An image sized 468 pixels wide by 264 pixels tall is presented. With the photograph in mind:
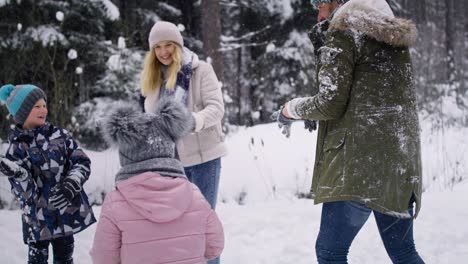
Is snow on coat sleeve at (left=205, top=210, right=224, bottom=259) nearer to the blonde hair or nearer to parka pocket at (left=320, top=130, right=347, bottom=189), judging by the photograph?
parka pocket at (left=320, top=130, right=347, bottom=189)

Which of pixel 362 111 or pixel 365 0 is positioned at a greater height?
pixel 365 0

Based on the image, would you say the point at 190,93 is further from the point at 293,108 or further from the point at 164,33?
the point at 293,108

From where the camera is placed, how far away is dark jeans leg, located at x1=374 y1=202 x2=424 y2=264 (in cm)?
220

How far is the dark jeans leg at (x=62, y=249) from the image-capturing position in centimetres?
290

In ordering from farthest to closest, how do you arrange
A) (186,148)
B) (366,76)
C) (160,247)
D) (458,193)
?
1. (458,193)
2. (186,148)
3. (366,76)
4. (160,247)

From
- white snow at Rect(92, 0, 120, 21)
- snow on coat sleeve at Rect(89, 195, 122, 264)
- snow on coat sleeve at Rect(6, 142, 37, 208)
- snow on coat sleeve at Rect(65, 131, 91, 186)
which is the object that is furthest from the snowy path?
white snow at Rect(92, 0, 120, 21)

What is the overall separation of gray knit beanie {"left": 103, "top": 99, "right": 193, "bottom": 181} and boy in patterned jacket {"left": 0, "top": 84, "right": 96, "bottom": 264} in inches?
33.6

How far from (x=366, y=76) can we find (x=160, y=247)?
1.21 m

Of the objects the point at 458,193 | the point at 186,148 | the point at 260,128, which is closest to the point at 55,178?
the point at 186,148

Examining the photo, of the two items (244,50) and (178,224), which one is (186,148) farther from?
(244,50)

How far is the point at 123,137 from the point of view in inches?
78.6

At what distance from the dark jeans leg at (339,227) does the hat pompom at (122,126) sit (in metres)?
0.98

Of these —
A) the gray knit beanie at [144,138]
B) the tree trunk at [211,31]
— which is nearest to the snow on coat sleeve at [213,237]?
the gray knit beanie at [144,138]

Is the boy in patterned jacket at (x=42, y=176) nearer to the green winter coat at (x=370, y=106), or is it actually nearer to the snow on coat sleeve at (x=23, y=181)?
the snow on coat sleeve at (x=23, y=181)
